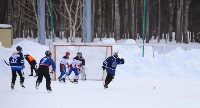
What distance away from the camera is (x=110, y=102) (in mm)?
13570

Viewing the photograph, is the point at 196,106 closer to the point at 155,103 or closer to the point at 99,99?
the point at 155,103

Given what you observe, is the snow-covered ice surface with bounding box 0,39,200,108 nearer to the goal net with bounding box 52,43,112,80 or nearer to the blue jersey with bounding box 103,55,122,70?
the blue jersey with bounding box 103,55,122,70

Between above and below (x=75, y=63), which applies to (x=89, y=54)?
above

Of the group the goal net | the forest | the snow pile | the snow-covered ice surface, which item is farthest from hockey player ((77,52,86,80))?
the forest

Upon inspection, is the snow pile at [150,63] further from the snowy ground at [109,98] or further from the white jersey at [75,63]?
the snowy ground at [109,98]

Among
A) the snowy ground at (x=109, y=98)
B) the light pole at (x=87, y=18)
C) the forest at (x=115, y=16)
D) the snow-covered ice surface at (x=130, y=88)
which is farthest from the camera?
the forest at (x=115, y=16)

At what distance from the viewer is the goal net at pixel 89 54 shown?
2394 centimetres

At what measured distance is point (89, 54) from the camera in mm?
24672

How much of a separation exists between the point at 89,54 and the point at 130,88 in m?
6.44

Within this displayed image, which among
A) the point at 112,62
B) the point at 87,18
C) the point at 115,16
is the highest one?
the point at 115,16

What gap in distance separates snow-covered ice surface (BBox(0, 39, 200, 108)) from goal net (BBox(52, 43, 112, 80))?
123 centimetres

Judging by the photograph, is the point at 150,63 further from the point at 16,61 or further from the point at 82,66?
the point at 16,61

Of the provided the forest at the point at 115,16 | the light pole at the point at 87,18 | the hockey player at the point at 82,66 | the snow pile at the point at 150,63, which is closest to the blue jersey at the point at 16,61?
the hockey player at the point at 82,66

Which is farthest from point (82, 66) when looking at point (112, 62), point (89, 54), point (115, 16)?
point (115, 16)
